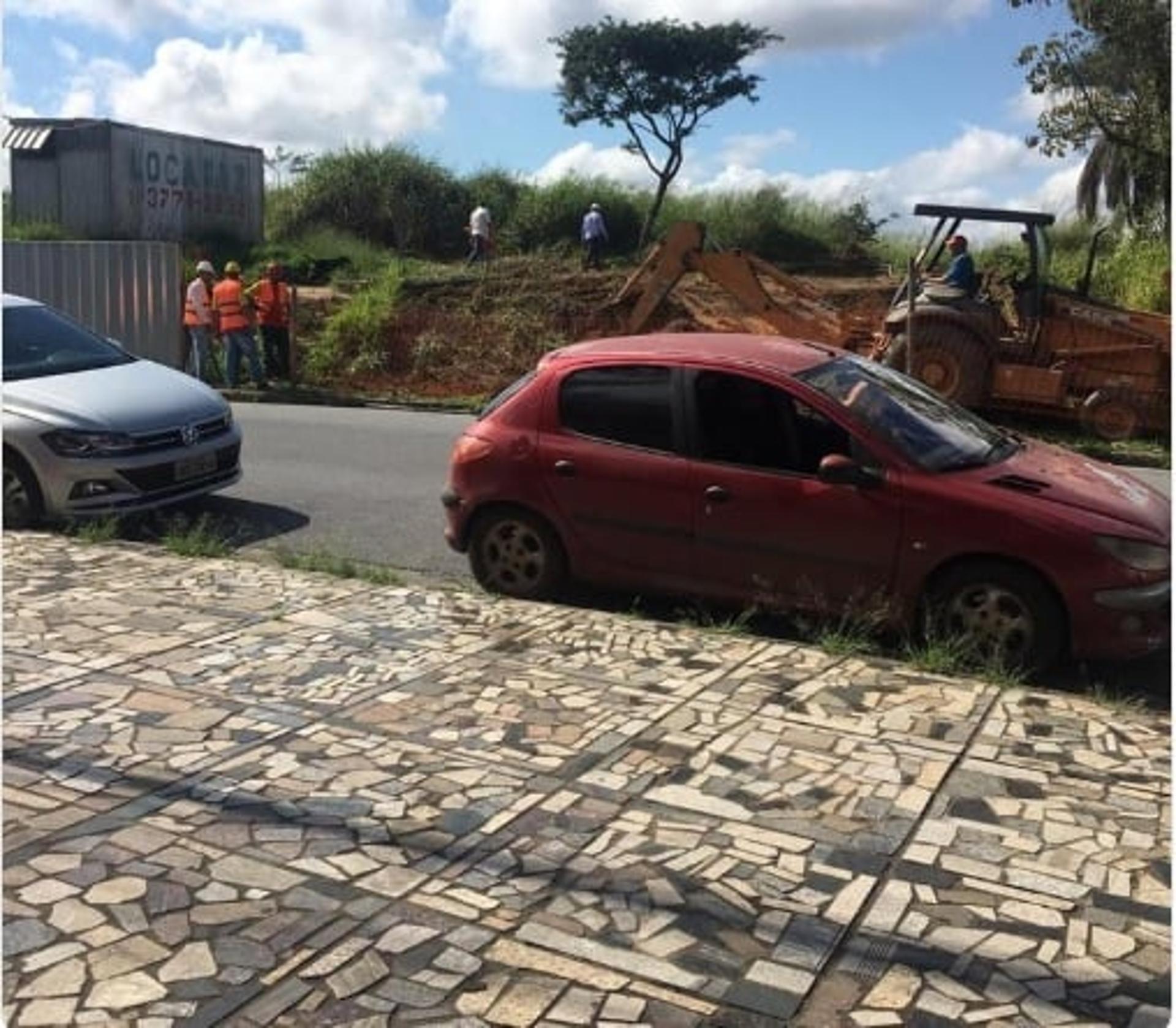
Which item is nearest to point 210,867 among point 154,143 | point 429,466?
point 429,466

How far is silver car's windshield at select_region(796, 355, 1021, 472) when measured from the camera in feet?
20.6

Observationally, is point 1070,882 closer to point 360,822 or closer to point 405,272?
point 360,822

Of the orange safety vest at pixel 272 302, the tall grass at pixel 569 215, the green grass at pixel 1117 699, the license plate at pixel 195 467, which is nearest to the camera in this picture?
the green grass at pixel 1117 699

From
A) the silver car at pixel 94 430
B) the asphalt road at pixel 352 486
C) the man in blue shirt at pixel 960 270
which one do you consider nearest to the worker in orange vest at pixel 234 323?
the asphalt road at pixel 352 486

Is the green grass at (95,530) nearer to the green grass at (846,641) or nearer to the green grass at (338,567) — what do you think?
the green grass at (338,567)

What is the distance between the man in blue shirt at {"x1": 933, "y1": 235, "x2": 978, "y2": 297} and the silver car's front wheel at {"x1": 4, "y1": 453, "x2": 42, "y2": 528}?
34.9ft

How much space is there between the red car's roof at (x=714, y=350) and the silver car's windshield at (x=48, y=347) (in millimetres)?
4031

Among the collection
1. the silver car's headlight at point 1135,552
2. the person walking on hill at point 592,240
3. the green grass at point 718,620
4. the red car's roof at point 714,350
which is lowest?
the green grass at point 718,620

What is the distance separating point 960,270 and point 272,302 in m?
10.2

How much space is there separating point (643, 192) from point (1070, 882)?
1326 inches

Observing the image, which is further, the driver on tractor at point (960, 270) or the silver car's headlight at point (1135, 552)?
A: the driver on tractor at point (960, 270)

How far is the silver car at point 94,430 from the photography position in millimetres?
8492

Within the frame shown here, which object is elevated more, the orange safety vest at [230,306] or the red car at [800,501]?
the orange safety vest at [230,306]

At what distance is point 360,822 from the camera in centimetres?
408
